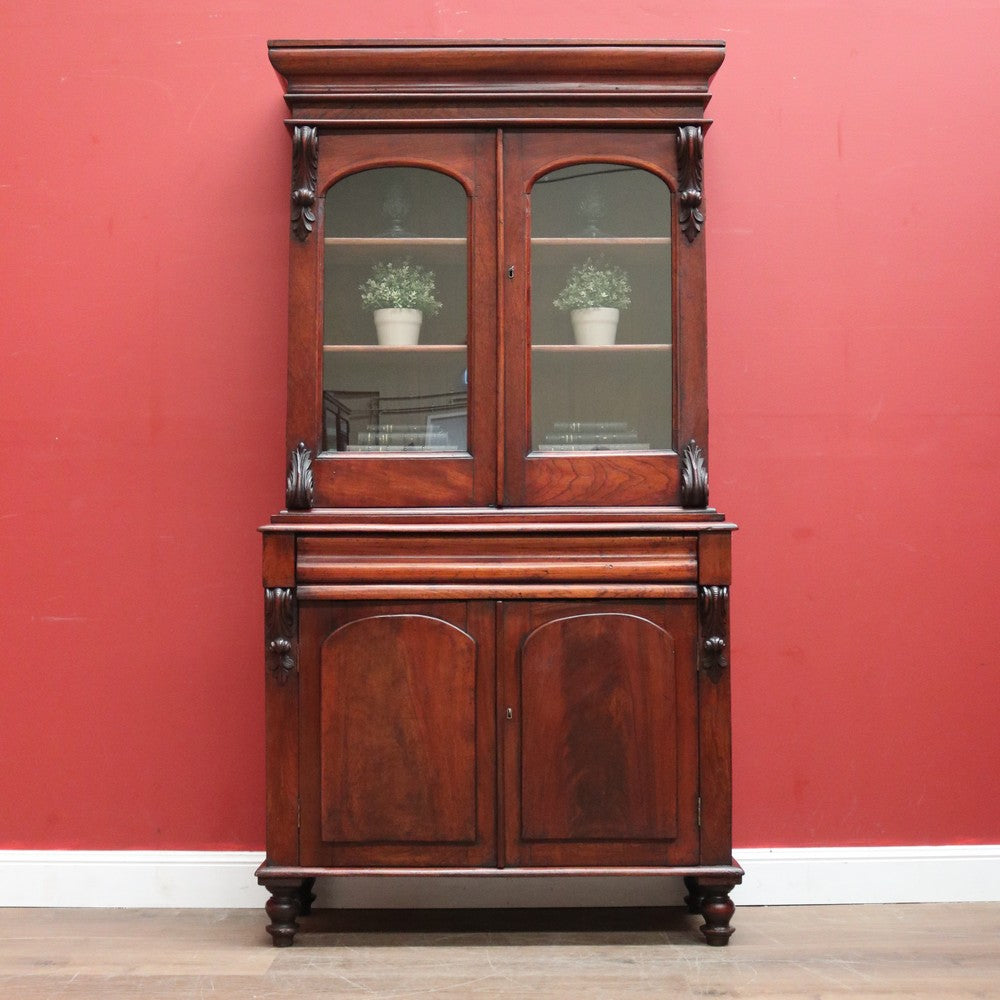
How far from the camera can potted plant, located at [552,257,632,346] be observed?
2439 mm

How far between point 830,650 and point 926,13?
175 centimetres

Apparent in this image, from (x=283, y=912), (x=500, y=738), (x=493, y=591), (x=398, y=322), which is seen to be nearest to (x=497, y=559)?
(x=493, y=591)

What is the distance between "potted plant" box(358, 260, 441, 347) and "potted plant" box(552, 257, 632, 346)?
12.8 inches

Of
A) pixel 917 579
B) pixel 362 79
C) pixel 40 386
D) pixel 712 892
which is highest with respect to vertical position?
pixel 362 79

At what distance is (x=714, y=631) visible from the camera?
7.60 feet

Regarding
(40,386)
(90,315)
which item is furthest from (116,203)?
(40,386)

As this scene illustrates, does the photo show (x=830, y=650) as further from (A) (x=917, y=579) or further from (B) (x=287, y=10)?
(B) (x=287, y=10)

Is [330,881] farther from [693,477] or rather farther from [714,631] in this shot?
[693,477]

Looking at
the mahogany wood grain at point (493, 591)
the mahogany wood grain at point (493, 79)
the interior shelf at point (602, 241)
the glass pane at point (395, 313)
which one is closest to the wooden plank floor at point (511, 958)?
the mahogany wood grain at point (493, 591)

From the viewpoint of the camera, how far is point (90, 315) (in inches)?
108

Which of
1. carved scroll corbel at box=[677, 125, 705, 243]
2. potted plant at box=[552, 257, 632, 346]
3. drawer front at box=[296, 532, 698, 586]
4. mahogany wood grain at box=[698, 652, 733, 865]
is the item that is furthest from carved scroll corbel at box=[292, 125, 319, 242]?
mahogany wood grain at box=[698, 652, 733, 865]

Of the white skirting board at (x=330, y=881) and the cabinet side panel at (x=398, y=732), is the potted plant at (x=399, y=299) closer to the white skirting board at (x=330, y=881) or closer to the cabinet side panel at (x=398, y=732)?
the cabinet side panel at (x=398, y=732)

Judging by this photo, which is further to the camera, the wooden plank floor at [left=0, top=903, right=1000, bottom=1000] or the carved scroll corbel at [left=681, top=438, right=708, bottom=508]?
the carved scroll corbel at [left=681, top=438, right=708, bottom=508]

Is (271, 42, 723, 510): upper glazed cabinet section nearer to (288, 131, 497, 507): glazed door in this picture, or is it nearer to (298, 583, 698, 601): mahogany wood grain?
(288, 131, 497, 507): glazed door
